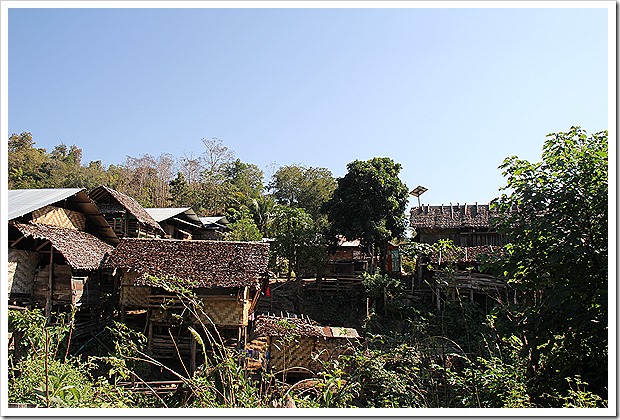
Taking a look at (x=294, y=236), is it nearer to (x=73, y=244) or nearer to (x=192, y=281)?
(x=192, y=281)

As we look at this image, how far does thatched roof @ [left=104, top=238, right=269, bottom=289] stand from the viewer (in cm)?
1084

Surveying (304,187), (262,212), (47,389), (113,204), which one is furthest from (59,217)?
(304,187)

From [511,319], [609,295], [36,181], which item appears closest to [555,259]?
[609,295]

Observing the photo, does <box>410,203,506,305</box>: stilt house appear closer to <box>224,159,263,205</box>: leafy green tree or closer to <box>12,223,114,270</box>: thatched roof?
<box>12,223,114,270</box>: thatched roof

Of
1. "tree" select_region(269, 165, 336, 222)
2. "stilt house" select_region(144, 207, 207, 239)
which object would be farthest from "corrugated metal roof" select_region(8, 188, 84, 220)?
"tree" select_region(269, 165, 336, 222)

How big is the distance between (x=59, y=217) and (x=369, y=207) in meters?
9.85

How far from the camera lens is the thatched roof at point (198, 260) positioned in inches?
427

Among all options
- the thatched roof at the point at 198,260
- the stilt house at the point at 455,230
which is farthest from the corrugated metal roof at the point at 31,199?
the stilt house at the point at 455,230

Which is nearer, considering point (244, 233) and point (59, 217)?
point (59, 217)

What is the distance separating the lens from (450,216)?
708 inches

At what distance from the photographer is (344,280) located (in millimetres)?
17172

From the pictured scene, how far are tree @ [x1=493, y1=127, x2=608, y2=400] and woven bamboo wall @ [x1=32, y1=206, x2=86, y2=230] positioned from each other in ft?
34.3

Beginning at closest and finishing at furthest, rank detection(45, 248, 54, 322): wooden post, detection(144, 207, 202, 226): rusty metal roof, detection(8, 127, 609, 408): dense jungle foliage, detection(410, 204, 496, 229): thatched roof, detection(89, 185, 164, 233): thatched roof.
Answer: detection(8, 127, 609, 408): dense jungle foliage
detection(45, 248, 54, 322): wooden post
detection(89, 185, 164, 233): thatched roof
detection(410, 204, 496, 229): thatched roof
detection(144, 207, 202, 226): rusty metal roof

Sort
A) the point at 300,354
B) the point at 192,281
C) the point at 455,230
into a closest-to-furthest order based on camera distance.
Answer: the point at 300,354
the point at 192,281
the point at 455,230
